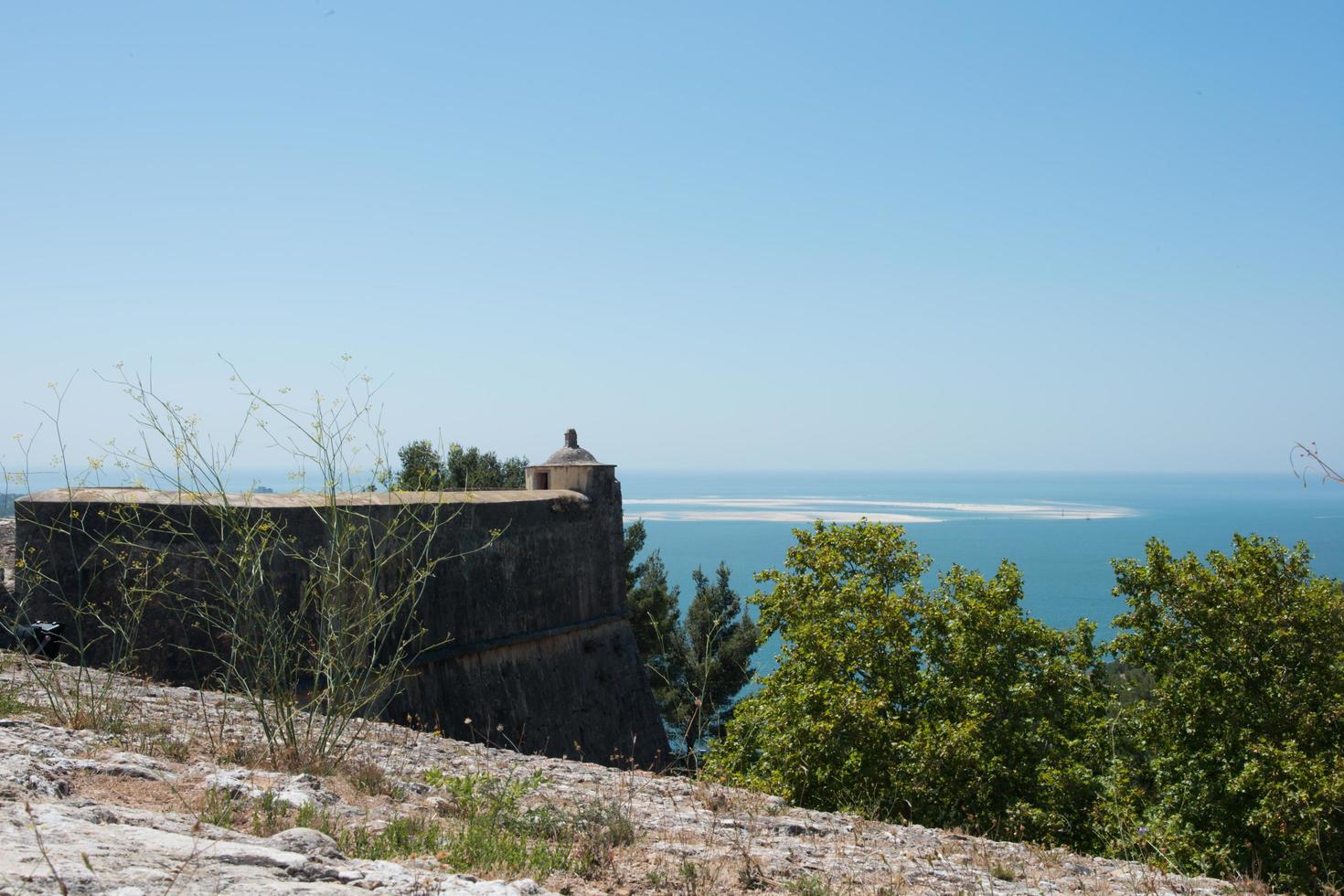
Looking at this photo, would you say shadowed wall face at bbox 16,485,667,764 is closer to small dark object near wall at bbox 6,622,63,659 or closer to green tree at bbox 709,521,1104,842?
small dark object near wall at bbox 6,622,63,659

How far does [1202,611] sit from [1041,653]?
7.36ft

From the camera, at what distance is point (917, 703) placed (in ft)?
41.9

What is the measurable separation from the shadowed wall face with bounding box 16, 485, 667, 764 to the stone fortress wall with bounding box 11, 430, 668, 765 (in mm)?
25

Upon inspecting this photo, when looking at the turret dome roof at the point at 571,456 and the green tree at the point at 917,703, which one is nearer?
the green tree at the point at 917,703

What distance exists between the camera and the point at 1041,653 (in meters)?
13.0

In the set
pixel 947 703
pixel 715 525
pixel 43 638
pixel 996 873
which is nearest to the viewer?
pixel 996 873

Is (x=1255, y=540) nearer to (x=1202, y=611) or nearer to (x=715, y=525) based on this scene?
(x=1202, y=611)

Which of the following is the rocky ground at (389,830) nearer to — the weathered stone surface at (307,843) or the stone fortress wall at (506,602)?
the weathered stone surface at (307,843)

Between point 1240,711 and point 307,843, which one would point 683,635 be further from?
point 307,843

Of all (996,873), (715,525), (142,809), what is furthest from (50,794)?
(715,525)

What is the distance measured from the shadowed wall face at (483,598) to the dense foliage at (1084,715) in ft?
8.80

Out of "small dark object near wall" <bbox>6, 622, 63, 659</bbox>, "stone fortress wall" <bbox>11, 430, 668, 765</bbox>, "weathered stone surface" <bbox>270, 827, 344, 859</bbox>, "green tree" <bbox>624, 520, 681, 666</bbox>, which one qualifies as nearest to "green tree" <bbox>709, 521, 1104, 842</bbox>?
"stone fortress wall" <bbox>11, 430, 668, 765</bbox>

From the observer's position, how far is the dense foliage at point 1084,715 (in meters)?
10.1

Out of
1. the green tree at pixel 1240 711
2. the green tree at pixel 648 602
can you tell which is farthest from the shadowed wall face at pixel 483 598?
the green tree at pixel 648 602
